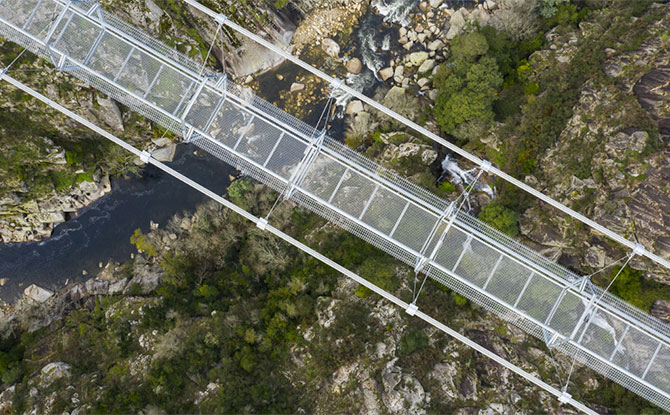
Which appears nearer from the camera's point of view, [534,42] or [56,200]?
[534,42]

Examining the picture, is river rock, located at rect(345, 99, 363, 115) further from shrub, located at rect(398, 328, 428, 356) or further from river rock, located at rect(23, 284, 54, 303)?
river rock, located at rect(23, 284, 54, 303)

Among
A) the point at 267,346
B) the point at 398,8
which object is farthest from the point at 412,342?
the point at 398,8

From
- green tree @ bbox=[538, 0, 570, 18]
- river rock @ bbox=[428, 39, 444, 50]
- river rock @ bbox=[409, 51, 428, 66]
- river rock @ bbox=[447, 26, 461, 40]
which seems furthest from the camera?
river rock @ bbox=[409, 51, 428, 66]

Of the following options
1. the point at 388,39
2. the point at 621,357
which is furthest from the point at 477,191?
the point at 388,39

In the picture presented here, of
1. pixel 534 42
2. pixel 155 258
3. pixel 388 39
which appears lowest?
pixel 155 258

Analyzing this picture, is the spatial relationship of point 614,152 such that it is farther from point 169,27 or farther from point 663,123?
point 169,27

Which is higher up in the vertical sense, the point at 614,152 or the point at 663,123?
the point at 663,123

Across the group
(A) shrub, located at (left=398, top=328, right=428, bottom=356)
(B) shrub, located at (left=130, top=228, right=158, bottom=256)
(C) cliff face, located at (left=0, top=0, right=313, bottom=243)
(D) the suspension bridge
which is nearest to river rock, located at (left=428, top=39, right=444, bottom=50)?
(C) cliff face, located at (left=0, top=0, right=313, bottom=243)
